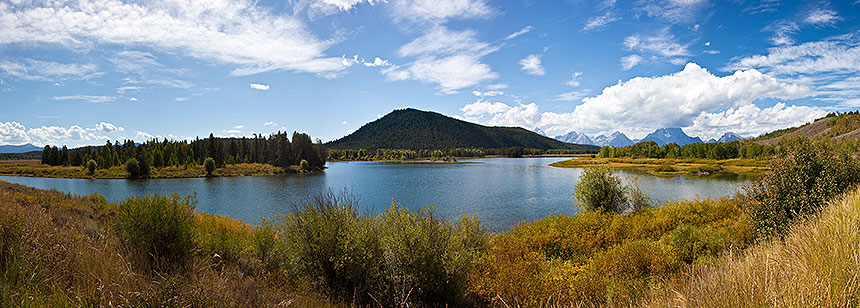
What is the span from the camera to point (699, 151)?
123875 mm

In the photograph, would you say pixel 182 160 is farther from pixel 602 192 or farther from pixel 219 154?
pixel 602 192

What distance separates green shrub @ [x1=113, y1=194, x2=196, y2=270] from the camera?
7.66 metres

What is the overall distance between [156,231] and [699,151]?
15373cm

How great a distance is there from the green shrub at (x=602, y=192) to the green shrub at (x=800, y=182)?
10157 mm

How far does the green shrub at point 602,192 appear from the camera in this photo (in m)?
22.7

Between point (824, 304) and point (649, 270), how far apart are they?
29.4ft

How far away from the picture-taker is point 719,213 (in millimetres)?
19016

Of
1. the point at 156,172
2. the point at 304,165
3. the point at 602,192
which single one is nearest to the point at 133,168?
the point at 156,172

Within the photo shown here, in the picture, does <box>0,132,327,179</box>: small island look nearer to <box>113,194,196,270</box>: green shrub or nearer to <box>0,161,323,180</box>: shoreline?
<box>0,161,323,180</box>: shoreline

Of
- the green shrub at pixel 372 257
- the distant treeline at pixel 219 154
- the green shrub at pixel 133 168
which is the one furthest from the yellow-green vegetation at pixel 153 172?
the green shrub at pixel 372 257

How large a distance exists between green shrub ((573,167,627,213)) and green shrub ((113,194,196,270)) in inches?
855

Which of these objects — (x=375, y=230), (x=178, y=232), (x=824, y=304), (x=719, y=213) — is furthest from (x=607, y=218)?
(x=178, y=232)

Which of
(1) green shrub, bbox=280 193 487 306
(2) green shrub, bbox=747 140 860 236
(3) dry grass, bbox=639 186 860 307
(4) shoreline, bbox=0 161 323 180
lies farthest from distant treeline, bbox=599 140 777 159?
(3) dry grass, bbox=639 186 860 307

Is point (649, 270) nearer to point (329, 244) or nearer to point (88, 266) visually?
point (329, 244)
